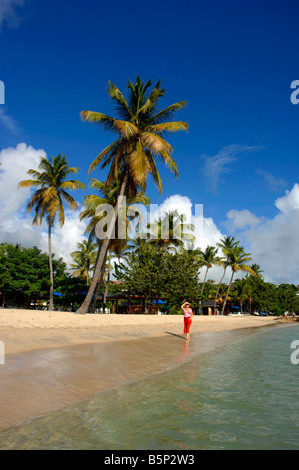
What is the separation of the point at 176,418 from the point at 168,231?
32242 millimetres

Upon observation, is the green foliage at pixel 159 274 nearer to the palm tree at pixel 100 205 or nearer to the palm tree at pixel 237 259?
the palm tree at pixel 100 205

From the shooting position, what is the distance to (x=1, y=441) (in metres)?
2.92

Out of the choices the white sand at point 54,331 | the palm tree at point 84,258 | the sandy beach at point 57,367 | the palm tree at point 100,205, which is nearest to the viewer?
the sandy beach at point 57,367

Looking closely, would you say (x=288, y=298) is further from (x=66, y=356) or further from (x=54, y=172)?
(x=66, y=356)

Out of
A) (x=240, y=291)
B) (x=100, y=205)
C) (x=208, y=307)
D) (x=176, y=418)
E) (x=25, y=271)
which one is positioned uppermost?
(x=100, y=205)

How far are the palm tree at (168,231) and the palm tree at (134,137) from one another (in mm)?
16795

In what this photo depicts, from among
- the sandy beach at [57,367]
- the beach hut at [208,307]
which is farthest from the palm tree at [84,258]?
the sandy beach at [57,367]

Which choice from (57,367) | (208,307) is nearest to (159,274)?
(57,367)

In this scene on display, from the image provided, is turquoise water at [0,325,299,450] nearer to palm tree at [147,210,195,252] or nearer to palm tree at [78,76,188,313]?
palm tree at [78,76,188,313]

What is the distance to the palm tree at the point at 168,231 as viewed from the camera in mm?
36188

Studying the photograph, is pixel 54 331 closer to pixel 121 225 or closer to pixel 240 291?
pixel 121 225

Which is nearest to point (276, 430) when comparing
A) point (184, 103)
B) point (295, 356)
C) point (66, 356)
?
point (66, 356)

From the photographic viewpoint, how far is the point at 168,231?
36000 mm

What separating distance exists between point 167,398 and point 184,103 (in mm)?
17344
